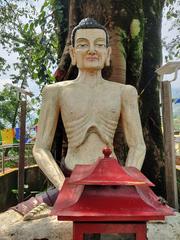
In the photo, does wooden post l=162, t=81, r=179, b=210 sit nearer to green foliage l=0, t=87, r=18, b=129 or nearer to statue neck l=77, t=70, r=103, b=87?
statue neck l=77, t=70, r=103, b=87

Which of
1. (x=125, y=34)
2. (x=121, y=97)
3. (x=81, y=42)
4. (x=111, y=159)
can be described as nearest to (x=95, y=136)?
(x=121, y=97)

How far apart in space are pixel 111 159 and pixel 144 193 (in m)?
0.22

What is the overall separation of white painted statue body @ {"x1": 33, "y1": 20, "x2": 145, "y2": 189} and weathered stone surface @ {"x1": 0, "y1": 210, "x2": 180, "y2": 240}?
460 mm

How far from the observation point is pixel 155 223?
2531 mm

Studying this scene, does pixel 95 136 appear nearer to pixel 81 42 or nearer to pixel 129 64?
pixel 81 42

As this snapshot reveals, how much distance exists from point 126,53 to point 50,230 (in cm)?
217

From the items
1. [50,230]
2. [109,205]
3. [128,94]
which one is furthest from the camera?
[128,94]

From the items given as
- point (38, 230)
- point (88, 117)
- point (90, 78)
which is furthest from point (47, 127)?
point (38, 230)

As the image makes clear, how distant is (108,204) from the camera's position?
161 centimetres

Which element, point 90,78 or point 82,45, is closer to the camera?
point 82,45

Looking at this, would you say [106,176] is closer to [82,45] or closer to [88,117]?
[88,117]

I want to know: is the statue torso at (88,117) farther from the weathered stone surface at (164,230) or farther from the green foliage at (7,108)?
the green foliage at (7,108)

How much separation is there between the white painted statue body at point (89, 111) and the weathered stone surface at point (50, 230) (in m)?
0.46

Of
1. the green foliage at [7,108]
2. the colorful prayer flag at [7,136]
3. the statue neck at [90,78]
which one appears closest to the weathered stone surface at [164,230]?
the statue neck at [90,78]
